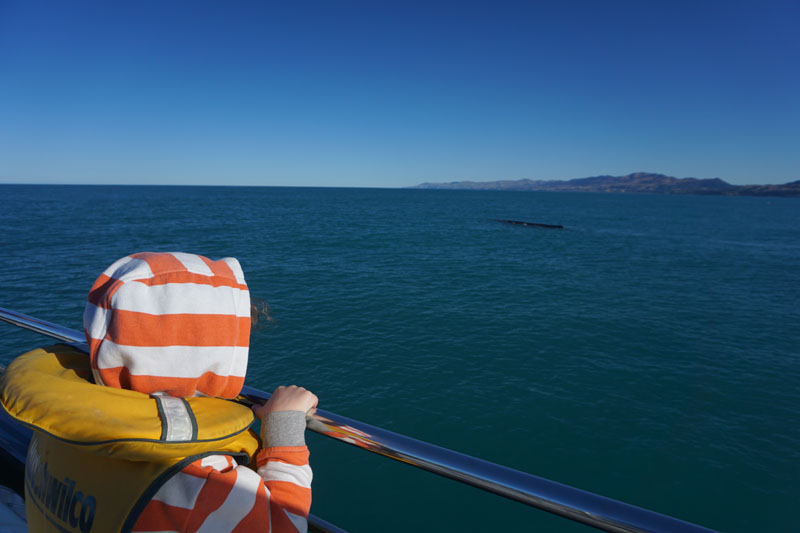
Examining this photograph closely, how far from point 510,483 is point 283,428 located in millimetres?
803

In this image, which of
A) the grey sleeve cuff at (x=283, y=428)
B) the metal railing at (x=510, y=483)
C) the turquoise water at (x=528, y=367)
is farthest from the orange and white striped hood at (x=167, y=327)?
the turquoise water at (x=528, y=367)

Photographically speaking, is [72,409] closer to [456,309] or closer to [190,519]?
[190,519]

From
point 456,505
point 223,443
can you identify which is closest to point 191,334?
point 223,443

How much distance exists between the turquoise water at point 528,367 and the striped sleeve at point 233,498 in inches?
376

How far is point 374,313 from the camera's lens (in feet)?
74.2

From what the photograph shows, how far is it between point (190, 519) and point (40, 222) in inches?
2789

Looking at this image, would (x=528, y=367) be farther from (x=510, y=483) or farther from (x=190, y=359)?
(x=190, y=359)

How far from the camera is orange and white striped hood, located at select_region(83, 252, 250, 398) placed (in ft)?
3.94

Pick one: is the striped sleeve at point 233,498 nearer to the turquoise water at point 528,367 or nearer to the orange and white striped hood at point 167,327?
the orange and white striped hood at point 167,327

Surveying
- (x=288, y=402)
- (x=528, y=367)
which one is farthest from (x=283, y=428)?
(x=528, y=367)

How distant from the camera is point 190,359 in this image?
1276mm

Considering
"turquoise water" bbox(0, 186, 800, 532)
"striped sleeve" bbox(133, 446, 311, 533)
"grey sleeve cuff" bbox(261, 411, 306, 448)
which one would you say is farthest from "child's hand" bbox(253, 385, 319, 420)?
"turquoise water" bbox(0, 186, 800, 532)

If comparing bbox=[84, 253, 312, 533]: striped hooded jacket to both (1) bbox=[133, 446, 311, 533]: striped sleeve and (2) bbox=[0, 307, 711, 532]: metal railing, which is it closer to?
(1) bbox=[133, 446, 311, 533]: striped sleeve

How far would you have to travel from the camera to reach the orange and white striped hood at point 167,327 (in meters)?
1.20
